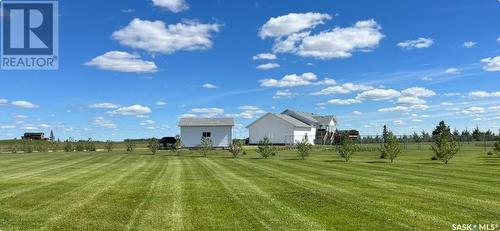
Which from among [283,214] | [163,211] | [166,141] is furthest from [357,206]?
[166,141]

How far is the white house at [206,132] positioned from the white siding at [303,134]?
45.3 feet

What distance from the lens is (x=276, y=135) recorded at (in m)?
91.2

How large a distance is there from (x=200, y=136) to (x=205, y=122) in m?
2.55

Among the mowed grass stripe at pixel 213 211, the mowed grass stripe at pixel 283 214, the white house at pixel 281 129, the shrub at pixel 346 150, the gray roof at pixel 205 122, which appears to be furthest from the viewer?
the white house at pixel 281 129

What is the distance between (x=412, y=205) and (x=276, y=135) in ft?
255

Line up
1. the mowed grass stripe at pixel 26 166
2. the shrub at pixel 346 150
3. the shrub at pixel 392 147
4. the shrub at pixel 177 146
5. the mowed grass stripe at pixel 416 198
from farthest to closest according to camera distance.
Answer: the shrub at pixel 177 146 → the shrub at pixel 346 150 → the shrub at pixel 392 147 → the mowed grass stripe at pixel 26 166 → the mowed grass stripe at pixel 416 198

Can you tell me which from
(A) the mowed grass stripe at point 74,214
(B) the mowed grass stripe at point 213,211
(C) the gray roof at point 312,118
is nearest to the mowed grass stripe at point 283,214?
(B) the mowed grass stripe at point 213,211

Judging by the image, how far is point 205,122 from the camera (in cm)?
7812

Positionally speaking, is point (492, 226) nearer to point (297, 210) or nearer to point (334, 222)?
point (334, 222)

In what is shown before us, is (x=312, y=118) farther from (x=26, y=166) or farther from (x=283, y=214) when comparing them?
(x=283, y=214)

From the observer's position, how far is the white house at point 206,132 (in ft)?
252

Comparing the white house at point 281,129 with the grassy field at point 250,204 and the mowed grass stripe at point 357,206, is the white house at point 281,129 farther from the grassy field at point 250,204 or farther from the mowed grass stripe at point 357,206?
the mowed grass stripe at point 357,206

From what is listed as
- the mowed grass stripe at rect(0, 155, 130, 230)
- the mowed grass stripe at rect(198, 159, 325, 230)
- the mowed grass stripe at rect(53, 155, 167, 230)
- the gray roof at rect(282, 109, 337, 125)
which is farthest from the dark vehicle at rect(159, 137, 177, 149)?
the mowed grass stripe at rect(198, 159, 325, 230)

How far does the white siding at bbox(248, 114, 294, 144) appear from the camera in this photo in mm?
89875
